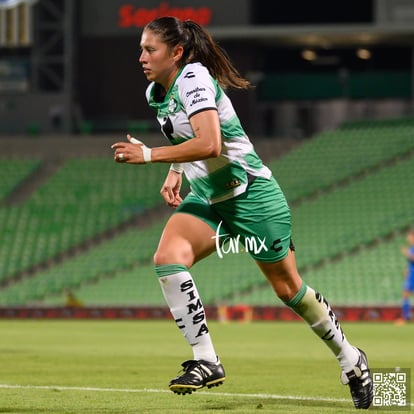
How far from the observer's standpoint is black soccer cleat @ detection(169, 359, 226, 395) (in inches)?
290

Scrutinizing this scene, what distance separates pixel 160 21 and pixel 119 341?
37.4 ft

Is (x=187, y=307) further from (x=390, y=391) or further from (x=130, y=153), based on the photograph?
(x=390, y=391)

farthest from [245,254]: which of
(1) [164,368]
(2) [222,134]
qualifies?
(2) [222,134]

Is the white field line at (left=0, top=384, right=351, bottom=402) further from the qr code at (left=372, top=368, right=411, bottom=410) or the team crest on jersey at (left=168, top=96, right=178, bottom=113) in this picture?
the team crest on jersey at (left=168, top=96, right=178, bottom=113)

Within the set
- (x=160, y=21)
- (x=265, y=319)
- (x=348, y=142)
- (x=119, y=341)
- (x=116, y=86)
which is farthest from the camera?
(x=116, y=86)

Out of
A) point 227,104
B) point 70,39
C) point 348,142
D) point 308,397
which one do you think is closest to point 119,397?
point 308,397

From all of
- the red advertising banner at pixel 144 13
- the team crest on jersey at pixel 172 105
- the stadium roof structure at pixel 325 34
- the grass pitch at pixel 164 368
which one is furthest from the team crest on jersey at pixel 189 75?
the red advertising banner at pixel 144 13

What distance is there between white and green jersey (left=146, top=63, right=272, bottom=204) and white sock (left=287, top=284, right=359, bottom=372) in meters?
0.84

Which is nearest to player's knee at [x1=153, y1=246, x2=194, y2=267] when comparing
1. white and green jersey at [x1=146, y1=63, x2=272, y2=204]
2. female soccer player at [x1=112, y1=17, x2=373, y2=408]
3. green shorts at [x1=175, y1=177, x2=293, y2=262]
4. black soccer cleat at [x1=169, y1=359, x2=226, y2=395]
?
female soccer player at [x1=112, y1=17, x2=373, y2=408]

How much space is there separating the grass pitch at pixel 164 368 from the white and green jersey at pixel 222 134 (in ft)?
4.89

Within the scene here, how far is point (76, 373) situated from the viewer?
11.8 meters

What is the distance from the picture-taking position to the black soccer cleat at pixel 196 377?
24.2ft

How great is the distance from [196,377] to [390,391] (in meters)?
1.86

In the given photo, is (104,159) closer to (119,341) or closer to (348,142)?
(348,142)
